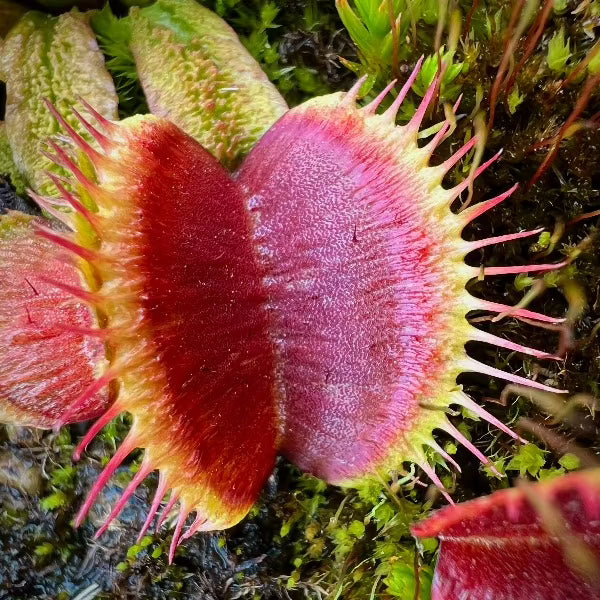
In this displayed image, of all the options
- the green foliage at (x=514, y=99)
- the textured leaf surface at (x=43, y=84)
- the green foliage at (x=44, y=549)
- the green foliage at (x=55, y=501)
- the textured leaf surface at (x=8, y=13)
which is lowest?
the green foliage at (x=44, y=549)

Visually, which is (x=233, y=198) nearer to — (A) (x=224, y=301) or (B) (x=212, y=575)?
(A) (x=224, y=301)

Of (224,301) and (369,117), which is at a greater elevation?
(369,117)

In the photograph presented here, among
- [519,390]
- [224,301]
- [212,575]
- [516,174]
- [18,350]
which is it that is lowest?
[212,575]

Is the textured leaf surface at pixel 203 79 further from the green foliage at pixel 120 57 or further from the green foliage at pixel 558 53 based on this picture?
the green foliage at pixel 558 53

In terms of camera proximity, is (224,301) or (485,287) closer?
(224,301)

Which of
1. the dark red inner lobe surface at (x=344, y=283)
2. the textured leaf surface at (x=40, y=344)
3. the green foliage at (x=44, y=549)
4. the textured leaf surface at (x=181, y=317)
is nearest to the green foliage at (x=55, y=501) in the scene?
the green foliage at (x=44, y=549)

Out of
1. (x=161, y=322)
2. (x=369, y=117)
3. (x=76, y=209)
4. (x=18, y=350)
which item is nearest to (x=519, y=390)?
(x=369, y=117)
